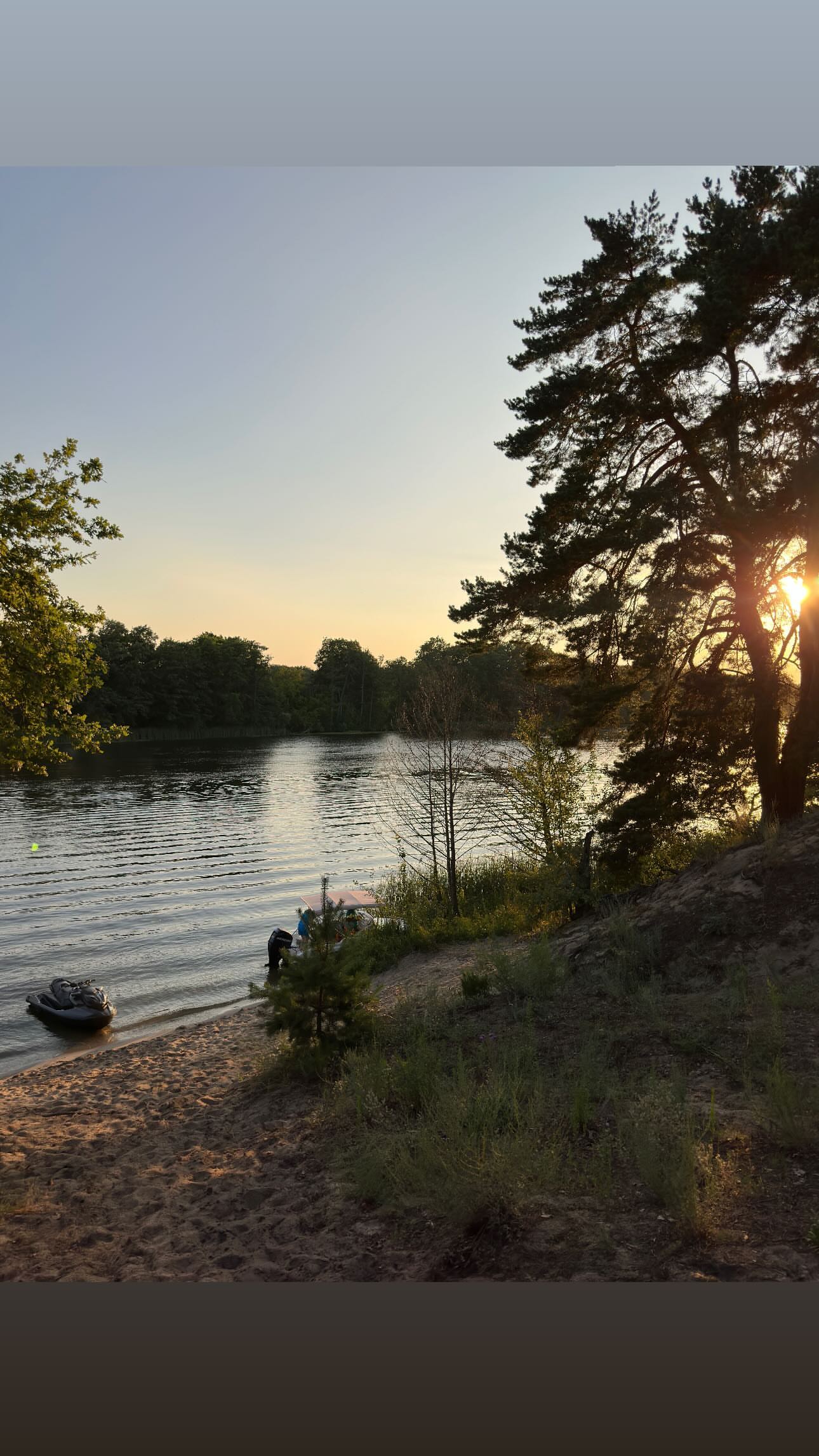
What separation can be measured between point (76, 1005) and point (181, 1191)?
1051 cm

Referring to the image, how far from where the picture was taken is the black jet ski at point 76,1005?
14.8 meters

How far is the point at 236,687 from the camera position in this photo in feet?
373

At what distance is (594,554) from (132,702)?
8766 cm

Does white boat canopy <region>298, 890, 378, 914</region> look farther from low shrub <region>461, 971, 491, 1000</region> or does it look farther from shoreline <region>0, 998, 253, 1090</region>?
low shrub <region>461, 971, 491, 1000</region>

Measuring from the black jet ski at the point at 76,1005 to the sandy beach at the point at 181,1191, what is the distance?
182 inches

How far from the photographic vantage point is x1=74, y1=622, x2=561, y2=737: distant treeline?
307 ft

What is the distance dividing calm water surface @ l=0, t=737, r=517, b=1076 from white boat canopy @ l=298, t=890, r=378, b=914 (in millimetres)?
966

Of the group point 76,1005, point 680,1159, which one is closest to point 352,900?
point 76,1005

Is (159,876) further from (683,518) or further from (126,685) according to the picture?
(126,685)

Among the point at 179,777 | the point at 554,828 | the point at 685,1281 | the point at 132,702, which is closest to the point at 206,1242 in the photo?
the point at 685,1281

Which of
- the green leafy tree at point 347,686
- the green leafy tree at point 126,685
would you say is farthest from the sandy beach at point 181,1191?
the green leafy tree at point 347,686

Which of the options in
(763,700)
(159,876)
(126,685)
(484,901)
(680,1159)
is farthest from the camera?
(126,685)

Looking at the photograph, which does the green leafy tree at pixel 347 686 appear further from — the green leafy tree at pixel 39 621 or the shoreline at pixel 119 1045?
the green leafy tree at pixel 39 621

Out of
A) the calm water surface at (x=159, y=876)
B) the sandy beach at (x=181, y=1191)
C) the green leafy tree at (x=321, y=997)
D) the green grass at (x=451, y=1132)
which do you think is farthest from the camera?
the calm water surface at (x=159, y=876)
